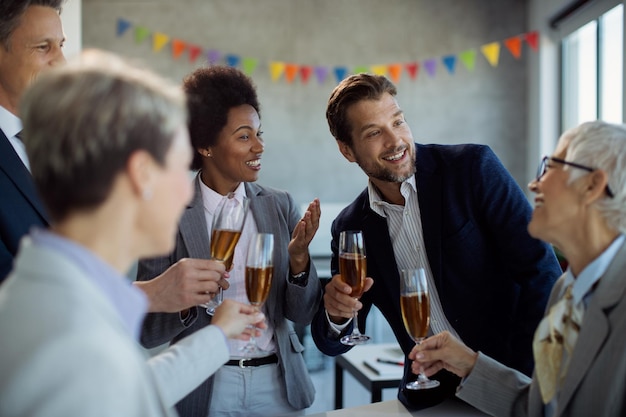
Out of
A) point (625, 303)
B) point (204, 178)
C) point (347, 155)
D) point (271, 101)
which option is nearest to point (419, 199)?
point (347, 155)

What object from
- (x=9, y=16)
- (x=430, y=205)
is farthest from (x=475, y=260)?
(x=9, y=16)

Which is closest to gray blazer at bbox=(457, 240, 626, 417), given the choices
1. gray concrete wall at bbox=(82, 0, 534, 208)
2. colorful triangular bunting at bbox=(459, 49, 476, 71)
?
gray concrete wall at bbox=(82, 0, 534, 208)

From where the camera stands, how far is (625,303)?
1354 mm

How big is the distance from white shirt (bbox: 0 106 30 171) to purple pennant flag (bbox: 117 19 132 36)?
517 centimetres

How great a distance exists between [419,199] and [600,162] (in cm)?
87

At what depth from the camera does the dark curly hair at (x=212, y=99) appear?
8.02 ft

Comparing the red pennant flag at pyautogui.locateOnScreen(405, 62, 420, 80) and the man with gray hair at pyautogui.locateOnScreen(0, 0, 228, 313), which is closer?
the man with gray hair at pyautogui.locateOnScreen(0, 0, 228, 313)

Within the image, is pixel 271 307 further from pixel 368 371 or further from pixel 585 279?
pixel 368 371

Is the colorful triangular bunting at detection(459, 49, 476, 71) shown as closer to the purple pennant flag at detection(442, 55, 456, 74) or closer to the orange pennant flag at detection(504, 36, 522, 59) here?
the purple pennant flag at detection(442, 55, 456, 74)

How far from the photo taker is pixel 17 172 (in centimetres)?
184

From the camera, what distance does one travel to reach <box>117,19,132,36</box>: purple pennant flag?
6.81 m

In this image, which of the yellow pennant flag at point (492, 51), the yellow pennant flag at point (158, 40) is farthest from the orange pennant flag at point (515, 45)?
the yellow pennant flag at point (158, 40)

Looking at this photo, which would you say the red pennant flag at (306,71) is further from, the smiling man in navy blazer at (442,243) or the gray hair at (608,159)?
the gray hair at (608,159)

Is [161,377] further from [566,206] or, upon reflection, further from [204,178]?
[204,178]
